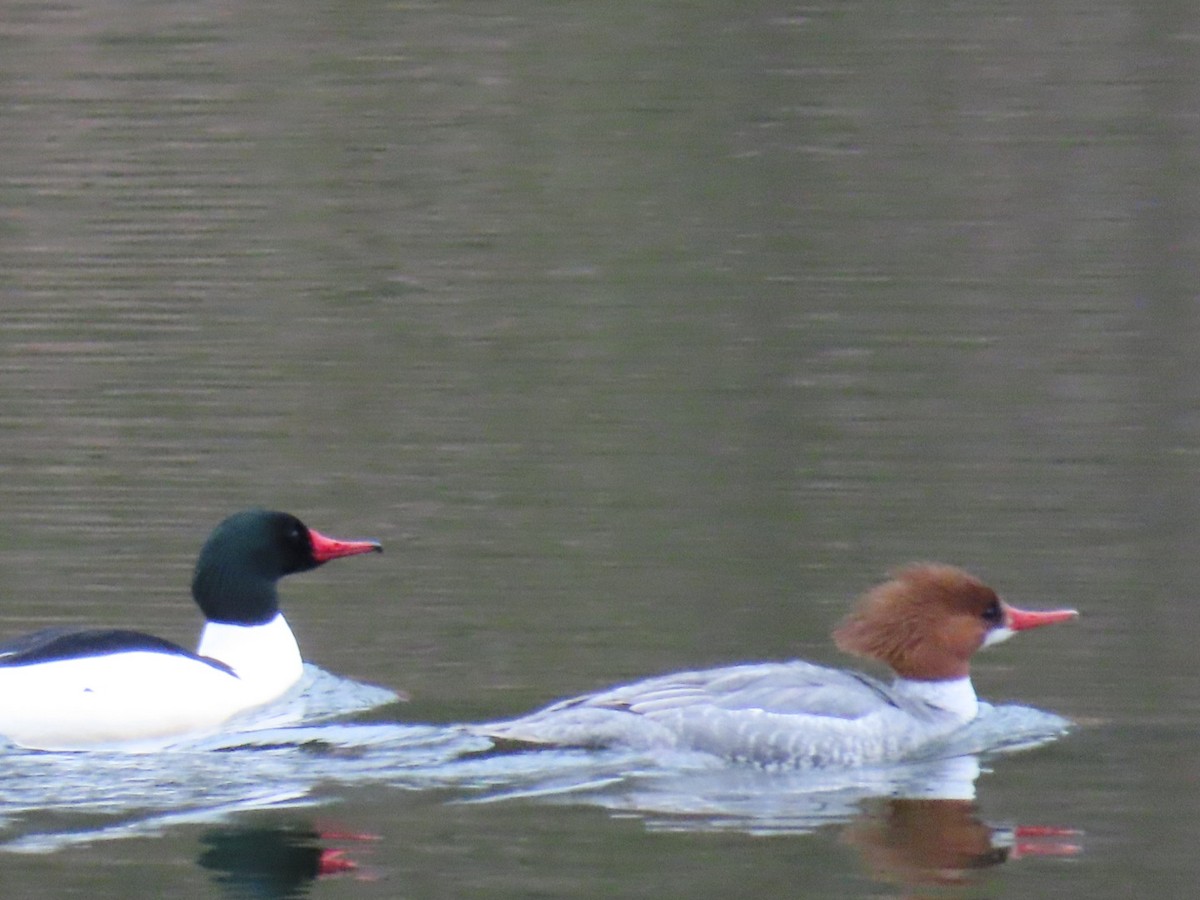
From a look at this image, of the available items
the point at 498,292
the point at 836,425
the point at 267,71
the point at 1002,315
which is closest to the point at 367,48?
the point at 267,71

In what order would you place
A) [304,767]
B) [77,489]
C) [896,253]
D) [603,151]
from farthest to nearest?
1. [603,151]
2. [896,253]
3. [77,489]
4. [304,767]

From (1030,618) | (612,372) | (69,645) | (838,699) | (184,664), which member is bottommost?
(838,699)

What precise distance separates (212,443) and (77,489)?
37.8 inches

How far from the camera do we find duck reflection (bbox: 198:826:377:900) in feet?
22.6

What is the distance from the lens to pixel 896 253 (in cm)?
1580

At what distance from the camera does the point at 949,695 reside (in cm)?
904

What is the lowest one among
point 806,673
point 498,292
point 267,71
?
point 806,673

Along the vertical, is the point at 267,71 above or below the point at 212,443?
above

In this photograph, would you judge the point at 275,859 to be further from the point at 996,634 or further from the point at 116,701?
the point at 996,634

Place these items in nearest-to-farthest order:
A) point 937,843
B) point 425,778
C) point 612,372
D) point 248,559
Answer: point 937,843 → point 425,778 → point 248,559 → point 612,372

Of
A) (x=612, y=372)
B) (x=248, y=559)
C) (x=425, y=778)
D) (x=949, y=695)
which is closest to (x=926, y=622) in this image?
(x=949, y=695)

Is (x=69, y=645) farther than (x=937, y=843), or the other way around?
(x=69, y=645)

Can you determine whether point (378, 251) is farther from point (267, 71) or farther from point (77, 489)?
point (77, 489)

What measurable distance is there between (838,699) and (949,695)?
0.62m
